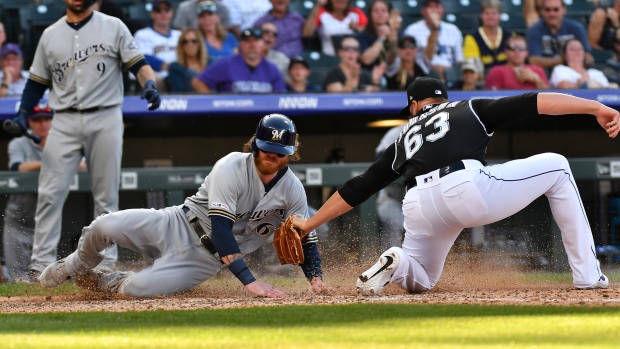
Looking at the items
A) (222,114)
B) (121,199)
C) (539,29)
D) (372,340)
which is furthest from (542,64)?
(372,340)

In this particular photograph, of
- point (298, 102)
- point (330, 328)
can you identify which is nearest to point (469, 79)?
point (298, 102)

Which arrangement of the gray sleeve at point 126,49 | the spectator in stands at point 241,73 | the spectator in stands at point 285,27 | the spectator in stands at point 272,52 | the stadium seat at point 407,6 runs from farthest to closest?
1. the stadium seat at point 407,6
2. the spectator in stands at point 285,27
3. the spectator in stands at point 272,52
4. the spectator in stands at point 241,73
5. the gray sleeve at point 126,49

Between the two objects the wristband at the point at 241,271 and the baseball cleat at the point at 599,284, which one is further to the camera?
the baseball cleat at the point at 599,284

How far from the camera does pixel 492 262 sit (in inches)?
268

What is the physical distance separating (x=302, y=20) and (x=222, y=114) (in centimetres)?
158

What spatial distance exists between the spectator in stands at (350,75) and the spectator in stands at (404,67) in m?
0.10

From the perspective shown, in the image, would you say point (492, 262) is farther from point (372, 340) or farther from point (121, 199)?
point (372, 340)

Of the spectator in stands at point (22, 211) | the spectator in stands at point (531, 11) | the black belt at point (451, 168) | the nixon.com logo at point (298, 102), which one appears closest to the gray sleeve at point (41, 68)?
the spectator in stands at point (22, 211)

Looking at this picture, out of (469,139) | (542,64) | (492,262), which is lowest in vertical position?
(492,262)

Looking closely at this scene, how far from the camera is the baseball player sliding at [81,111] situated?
6414 millimetres

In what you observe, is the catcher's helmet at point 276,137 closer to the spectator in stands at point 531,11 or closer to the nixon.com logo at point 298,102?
the nixon.com logo at point 298,102

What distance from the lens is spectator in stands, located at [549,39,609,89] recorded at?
388 inches

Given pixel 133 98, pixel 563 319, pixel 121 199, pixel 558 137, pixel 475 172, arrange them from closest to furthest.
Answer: pixel 563 319, pixel 475 172, pixel 121 199, pixel 133 98, pixel 558 137

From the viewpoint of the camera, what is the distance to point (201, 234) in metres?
5.21
